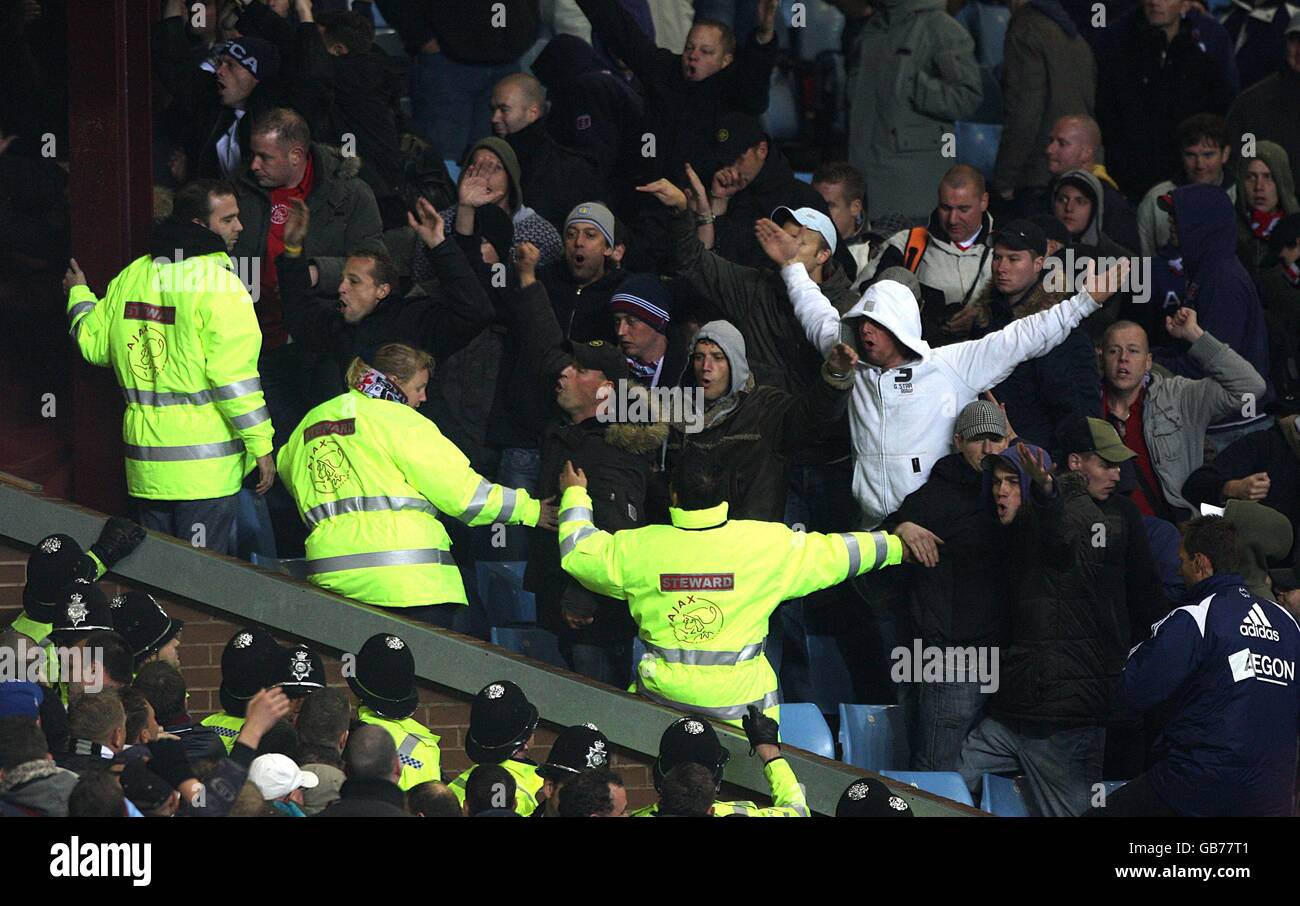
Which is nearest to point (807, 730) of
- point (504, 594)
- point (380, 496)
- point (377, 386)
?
point (504, 594)

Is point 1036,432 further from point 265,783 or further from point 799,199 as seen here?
point 265,783

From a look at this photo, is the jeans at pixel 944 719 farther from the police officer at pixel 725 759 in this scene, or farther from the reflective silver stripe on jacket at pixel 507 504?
→ the reflective silver stripe on jacket at pixel 507 504

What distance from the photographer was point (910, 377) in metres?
8.73

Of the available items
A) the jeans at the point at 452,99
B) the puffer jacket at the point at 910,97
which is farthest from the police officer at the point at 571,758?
the jeans at the point at 452,99

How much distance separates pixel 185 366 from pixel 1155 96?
5482 millimetres

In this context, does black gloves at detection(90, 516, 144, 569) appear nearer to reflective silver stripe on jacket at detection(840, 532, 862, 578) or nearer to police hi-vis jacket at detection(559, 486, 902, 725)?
police hi-vis jacket at detection(559, 486, 902, 725)

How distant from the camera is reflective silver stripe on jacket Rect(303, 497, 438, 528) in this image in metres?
8.38

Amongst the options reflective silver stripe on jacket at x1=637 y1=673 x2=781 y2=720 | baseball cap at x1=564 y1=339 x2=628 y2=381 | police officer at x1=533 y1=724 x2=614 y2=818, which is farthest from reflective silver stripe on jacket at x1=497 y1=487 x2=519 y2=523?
police officer at x1=533 y1=724 x2=614 y2=818

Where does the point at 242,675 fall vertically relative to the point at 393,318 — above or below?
below

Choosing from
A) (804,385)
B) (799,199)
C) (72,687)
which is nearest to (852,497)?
(804,385)

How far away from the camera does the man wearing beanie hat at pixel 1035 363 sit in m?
9.02

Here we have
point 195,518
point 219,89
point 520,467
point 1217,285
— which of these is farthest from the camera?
point 219,89

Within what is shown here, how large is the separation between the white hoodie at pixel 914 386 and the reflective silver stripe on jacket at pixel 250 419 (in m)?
2.34

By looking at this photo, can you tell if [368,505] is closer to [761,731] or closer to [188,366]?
[188,366]
